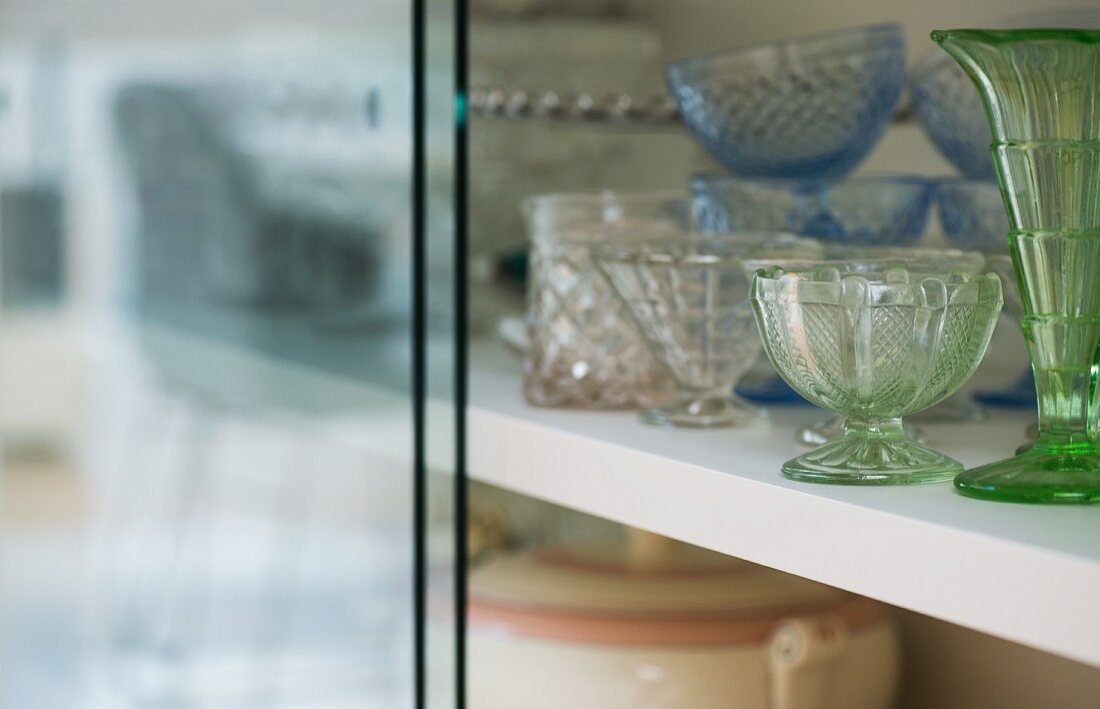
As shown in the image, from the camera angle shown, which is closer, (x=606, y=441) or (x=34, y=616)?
(x=606, y=441)

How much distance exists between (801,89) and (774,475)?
26 cm

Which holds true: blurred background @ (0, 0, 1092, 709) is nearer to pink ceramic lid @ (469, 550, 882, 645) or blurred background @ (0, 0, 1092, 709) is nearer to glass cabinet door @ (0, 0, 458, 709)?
glass cabinet door @ (0, 0, 458, 709)

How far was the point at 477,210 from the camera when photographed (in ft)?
3.11

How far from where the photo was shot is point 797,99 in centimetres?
65

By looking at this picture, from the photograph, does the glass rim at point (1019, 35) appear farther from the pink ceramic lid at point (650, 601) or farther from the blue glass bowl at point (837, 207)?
the pink ceramic lid at point (650, 601)

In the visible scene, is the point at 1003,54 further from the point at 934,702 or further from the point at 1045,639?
the point at 934,702

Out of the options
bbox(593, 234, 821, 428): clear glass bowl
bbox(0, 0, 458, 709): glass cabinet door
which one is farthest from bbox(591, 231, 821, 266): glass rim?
bbox(0, 0, 458, 709): glass cabinet door

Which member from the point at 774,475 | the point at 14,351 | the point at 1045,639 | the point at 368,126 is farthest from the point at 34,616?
the point at 1045,639

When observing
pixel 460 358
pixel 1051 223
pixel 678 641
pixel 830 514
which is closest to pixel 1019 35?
pixel 1051 223

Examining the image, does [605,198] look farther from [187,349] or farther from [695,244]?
[187,349]

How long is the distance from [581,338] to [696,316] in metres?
0.08

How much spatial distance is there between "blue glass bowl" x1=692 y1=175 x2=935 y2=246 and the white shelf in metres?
0.09

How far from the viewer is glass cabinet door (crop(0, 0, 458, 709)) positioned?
0.67 metres

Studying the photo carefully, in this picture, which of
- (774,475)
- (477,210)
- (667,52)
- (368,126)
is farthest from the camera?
(667,52)
